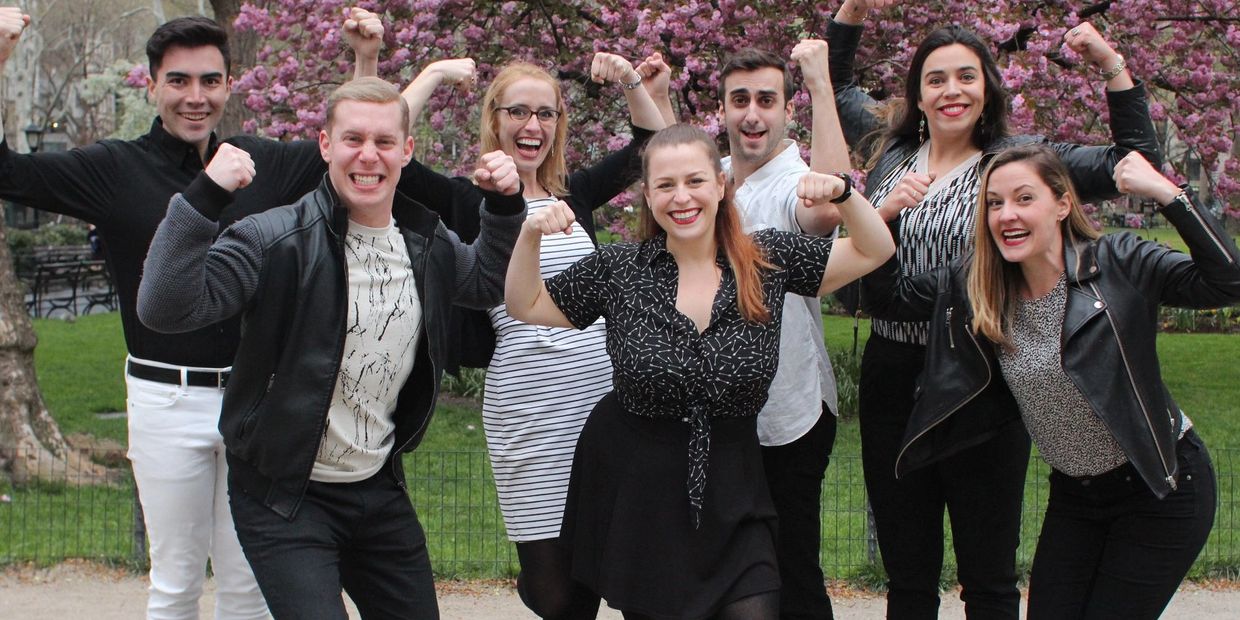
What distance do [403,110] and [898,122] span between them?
1.75 meters

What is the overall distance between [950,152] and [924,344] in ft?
2.08

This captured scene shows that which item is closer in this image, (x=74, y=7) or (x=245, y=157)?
(x=245, y=157)

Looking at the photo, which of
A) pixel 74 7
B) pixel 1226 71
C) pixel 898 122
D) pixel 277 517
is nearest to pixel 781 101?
pixel 898 122

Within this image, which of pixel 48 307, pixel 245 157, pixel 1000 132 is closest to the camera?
pixel 245 157

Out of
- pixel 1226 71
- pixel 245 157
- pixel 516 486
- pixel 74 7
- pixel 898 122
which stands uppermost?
pixel 74 7

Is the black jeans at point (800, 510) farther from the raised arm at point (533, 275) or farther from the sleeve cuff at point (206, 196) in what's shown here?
the sleeve cuff at point (206, 196)

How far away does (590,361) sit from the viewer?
4.05m

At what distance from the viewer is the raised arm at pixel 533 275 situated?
342 cm

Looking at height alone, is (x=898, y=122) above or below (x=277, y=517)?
above

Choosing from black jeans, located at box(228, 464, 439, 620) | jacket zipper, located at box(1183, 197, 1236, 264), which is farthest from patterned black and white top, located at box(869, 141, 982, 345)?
black jeans, located at box(228, 464, 439, 620)

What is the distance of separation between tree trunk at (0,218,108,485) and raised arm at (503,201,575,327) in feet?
19.3

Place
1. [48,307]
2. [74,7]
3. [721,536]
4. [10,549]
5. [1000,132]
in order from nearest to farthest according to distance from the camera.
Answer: [721,536]
[1000,132]
[10,549]
[48,307]
[74,7]

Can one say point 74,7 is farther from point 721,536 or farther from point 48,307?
point 721,536

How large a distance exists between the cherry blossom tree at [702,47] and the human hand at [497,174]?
15.1ft
